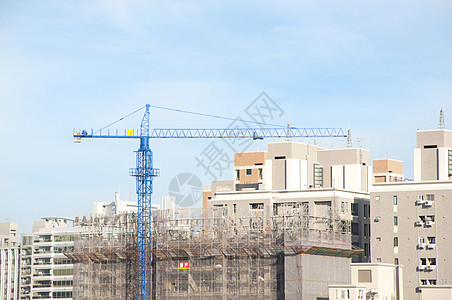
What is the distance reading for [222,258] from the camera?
92.7m

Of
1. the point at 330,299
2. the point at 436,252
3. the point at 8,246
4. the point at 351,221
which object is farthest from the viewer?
the point at 8,246

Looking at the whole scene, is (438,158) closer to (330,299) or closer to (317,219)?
(317,219)

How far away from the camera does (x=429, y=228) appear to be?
340 ft

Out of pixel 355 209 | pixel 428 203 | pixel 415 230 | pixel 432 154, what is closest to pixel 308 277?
pixel 415 230

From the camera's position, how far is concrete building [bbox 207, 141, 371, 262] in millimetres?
119375

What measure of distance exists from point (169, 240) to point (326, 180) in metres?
49.0

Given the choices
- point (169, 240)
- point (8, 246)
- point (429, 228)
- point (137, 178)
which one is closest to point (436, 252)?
point (429, 228)

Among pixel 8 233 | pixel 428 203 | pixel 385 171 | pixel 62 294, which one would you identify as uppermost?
pixel 385 171

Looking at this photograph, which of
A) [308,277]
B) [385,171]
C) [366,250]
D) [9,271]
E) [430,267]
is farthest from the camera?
[9,271]

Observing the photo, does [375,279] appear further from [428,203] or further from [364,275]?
[428,203]

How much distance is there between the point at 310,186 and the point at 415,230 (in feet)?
117

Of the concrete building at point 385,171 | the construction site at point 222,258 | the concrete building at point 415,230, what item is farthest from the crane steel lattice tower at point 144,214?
the concrete building at point 385,171

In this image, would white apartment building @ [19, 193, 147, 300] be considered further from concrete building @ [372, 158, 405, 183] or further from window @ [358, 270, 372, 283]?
window @ [358, 270, 372, 283]

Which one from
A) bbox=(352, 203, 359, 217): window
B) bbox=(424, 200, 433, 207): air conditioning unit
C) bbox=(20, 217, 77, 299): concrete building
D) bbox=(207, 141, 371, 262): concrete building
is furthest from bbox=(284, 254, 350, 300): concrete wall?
bbox=(20, 217, 77, 299): concrete building
